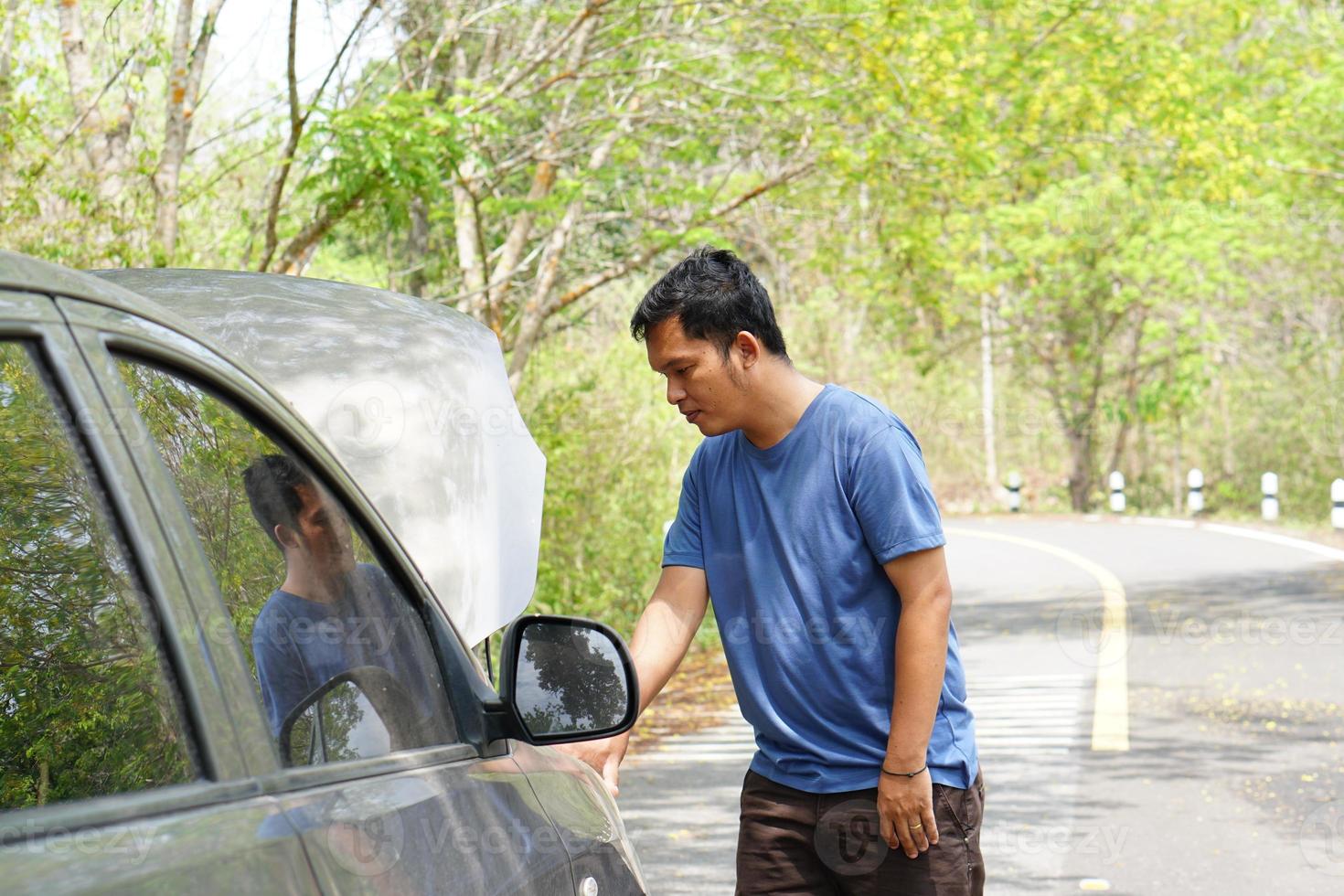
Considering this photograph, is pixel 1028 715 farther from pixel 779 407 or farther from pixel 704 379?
pixel 704 379

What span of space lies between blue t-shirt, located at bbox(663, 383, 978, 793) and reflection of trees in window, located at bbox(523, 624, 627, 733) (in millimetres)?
764

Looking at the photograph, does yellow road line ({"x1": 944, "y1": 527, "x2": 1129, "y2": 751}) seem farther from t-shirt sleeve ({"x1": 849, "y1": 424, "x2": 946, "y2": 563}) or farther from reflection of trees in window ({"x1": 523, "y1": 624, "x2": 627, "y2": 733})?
reflection of trees in window ({"x1": 523, "y1": 624, "x2": 627, "y2": 733})

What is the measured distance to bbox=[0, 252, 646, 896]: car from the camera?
1.67 metres

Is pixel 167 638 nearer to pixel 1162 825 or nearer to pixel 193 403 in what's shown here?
pixel 193 403

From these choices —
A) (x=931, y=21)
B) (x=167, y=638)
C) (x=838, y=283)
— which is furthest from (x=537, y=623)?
(x=838, y=283)

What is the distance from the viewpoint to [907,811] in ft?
10.8

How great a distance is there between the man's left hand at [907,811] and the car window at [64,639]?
1.83m

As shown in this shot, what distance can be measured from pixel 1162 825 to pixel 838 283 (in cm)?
1003

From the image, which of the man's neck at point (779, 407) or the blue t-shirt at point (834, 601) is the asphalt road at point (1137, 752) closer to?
the blue t-shirt at point (834, 601)

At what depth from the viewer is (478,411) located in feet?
12.1

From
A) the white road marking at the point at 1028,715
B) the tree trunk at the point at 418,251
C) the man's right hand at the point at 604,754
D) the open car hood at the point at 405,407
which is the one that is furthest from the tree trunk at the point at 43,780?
the tree trunk at the point at 418,251

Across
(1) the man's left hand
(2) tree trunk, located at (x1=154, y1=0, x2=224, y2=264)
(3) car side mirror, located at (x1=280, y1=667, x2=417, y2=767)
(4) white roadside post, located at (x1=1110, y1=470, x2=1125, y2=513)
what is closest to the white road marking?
(2) tree trunk, located at (x1=154, y1=0, x2=224, y2=264)

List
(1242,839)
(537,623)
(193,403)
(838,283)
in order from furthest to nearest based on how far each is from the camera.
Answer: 1. (838,283)
2. (1242,839)
3. (537,623)
4. (193,403)

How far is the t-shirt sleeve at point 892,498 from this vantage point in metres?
3.28
